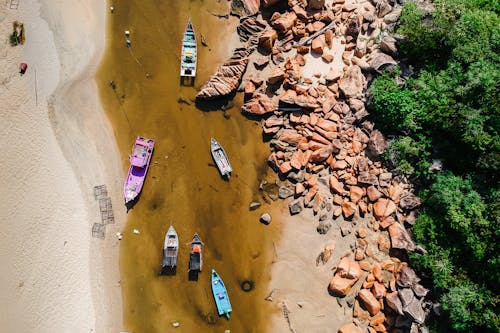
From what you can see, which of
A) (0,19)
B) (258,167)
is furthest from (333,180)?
(0,19)

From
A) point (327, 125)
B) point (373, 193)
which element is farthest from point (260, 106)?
point (373, 193)

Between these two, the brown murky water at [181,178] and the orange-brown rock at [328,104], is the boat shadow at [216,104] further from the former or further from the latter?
the orange-brown rock at [328,104]

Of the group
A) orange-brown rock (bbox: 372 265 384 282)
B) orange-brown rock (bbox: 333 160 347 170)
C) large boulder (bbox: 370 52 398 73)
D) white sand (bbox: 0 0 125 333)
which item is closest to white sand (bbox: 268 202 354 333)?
orange-brown rock (bbox: 372 265 384 282)

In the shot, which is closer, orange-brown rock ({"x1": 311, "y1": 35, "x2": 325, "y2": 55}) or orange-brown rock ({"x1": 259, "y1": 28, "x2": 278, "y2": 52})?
orange-brown rock ({"x1": 311, "y1": 35, "x2": 325, "y2": 55})

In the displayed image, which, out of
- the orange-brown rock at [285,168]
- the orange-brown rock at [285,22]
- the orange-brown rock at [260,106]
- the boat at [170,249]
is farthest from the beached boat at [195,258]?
the orange-brown rock at [285,22]

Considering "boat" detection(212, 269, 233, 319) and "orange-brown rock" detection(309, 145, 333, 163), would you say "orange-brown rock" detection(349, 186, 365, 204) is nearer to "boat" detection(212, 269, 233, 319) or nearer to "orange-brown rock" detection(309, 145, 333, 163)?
"orange-brown rock" detection(309, 145, 333, 163)
